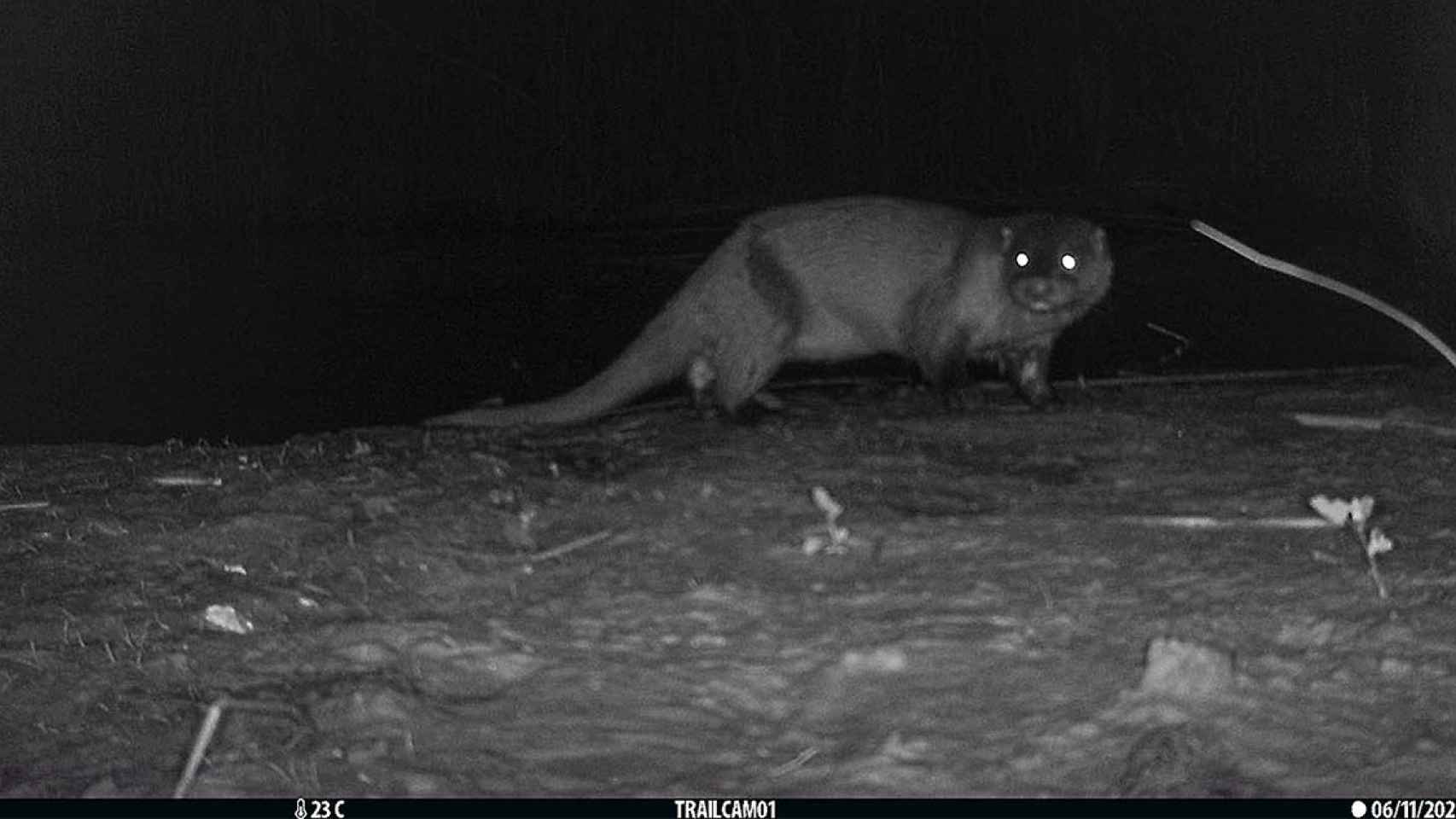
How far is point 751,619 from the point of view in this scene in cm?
349

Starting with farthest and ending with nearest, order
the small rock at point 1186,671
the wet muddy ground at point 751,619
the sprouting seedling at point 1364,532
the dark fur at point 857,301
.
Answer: the dark fur at point 857,301 → the sprouting seedling at point 1364,532 → the small rock at point 1186,671 → the wet muddy ground at point 751,619

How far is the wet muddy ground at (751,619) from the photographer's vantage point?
277 cm

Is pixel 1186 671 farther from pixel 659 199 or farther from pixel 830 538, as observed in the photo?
pixel 659 199

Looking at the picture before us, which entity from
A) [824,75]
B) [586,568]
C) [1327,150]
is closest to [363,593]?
[586,568]

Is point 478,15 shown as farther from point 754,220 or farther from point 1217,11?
point 754,220

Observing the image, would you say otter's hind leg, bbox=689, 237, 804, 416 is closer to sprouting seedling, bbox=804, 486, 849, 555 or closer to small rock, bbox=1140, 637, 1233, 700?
sprouting seedling, bbox=804, 486, 849, 555

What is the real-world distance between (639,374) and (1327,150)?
1046 centimetres
